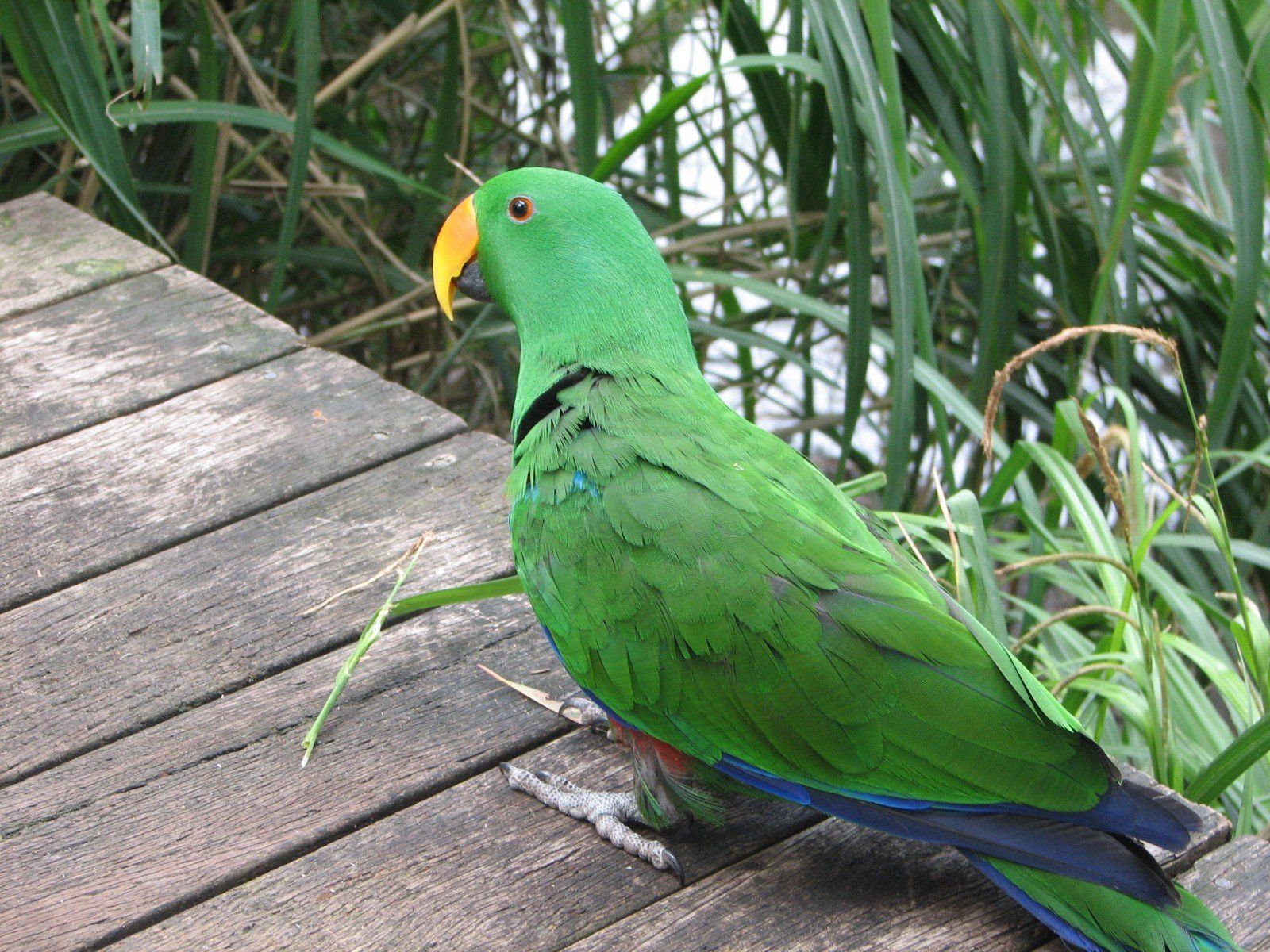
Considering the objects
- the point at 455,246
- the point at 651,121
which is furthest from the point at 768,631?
the point at 651,121

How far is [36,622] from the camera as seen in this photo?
1.70 metres

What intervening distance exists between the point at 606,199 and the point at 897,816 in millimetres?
917

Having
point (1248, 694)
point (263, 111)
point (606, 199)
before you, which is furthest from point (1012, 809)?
point (263, 111)

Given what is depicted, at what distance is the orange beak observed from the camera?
1.94m

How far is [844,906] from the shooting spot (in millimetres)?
1366

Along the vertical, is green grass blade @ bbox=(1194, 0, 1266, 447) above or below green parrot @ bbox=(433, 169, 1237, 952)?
above

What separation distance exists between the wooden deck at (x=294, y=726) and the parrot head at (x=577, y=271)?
0.34m

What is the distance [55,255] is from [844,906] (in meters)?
1.97

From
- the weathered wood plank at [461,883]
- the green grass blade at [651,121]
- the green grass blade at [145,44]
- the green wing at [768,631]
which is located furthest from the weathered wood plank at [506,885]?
the green grass blade at [651,121]

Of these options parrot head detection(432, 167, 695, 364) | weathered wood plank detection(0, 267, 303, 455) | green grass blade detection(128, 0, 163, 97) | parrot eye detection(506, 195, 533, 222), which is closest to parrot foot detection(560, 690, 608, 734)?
parrot head detection(432, 167, 695, 364)

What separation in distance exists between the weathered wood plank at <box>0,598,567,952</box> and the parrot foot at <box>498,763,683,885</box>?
76 mm

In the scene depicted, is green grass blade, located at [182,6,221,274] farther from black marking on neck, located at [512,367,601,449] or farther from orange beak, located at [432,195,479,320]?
black marking on neck, located at [512,367,601,449]

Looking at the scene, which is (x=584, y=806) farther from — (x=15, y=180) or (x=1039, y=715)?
(x=15, y=180)

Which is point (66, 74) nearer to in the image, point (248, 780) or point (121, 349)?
point (121, 349)
